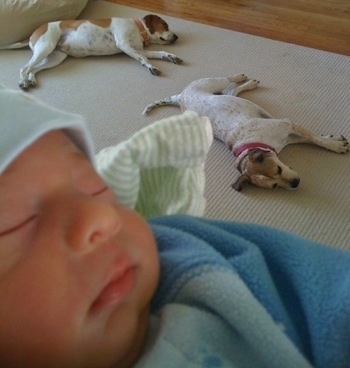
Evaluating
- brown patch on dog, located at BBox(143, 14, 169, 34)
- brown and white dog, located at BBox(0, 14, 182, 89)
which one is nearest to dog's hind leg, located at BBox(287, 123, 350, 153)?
brown and white dog, located at BBox(0, 14, 182, 89)

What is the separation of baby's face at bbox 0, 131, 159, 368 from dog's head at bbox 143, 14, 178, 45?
70.9 inches

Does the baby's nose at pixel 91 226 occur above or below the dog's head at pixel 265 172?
above

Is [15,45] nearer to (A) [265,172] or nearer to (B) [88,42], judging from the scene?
(B) [88,42]

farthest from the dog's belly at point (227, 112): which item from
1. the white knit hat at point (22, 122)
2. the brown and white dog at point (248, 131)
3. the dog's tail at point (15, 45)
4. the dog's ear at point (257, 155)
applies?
the white knit hat at point (22, 122)

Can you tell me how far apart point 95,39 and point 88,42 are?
3 centimetres

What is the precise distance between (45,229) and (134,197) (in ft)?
0.72

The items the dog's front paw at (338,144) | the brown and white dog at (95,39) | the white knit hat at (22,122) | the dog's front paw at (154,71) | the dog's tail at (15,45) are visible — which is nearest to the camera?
the white knit hat at (22,122)

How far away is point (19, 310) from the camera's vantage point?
1.51ft

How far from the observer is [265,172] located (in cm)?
148

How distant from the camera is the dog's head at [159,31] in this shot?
2223 mm

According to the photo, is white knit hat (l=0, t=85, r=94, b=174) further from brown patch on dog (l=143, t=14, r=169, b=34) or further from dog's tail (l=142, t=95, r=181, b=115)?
brown patch on dog (l=143, t=14, r=169, b=34)

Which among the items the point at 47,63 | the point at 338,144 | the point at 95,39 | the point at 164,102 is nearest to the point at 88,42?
the point at 95,39

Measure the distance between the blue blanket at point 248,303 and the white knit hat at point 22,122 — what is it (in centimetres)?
20

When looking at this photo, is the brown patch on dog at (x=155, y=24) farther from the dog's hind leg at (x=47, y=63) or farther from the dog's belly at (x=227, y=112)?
the dog's belly at (x=227, y=112)
